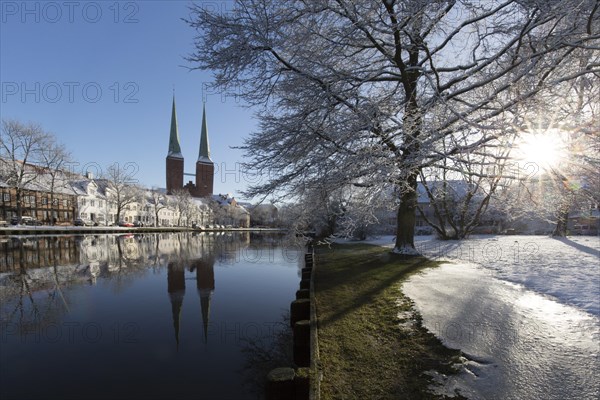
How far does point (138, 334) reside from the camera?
740 centimetres

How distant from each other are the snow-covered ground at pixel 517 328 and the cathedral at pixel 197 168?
339ft

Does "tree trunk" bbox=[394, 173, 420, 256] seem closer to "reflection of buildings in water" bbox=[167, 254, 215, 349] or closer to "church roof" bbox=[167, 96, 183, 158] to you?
"reflection of buildings in water" bbox=[167, 254, 215, 349]

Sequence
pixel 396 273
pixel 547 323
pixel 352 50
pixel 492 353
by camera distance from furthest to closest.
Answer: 1. pixel 352 50
2. pixel 396 273
3. pixel 547 323
4. pixel 492 353

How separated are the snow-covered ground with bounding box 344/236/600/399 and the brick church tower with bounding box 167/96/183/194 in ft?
354

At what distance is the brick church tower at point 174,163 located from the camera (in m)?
105

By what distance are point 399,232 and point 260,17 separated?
10329 mm

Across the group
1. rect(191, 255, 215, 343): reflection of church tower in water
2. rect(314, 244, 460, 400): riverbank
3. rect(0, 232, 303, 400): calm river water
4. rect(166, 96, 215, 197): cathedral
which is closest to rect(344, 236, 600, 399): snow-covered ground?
rect(314, 244, 460, 400): riverbank

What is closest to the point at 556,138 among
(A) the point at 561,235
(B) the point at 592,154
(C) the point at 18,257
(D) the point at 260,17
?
(B) the point at 592,154

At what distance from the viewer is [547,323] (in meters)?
5.44

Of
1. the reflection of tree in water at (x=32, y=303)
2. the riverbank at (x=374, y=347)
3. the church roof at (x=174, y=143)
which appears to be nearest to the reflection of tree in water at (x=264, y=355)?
the riverbank at (x=374, y=347)

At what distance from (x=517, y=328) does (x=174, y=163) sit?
367 ft

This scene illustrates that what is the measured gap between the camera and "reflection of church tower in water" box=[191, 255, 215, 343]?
9.00 metres

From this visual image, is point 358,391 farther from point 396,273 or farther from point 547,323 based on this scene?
point 396,273

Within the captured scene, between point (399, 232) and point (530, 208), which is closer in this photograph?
point (530, 208)
